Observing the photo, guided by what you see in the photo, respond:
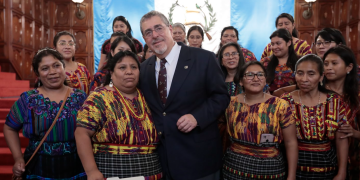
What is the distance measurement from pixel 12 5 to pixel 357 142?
240 inches

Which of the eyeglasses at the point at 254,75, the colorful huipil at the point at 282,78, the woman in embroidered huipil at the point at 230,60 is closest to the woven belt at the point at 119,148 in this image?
the eyeglasses at the point at 254,75

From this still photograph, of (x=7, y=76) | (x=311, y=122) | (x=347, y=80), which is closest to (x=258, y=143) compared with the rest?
(x=311, y=122)

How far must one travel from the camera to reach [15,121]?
193 cm

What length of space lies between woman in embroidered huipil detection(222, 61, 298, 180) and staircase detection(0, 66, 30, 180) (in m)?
2.64

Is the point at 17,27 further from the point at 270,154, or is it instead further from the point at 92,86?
the point at 270,154

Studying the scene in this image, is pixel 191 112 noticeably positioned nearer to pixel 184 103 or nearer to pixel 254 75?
pixel 184 103

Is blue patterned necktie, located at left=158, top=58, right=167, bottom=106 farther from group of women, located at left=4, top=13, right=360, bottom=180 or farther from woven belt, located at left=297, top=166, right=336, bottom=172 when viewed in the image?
woven belt, located at left=297, top=166, right=336, bottom=172

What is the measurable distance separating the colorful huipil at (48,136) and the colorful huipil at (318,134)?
5.12ft

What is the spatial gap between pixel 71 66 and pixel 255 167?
2.01 metres

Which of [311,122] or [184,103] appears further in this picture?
[311,122]

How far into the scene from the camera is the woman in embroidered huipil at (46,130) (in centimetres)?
189

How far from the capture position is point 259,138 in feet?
6.44

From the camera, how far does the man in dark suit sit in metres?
1.74

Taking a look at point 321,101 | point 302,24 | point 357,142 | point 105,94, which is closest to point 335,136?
point 321,101
